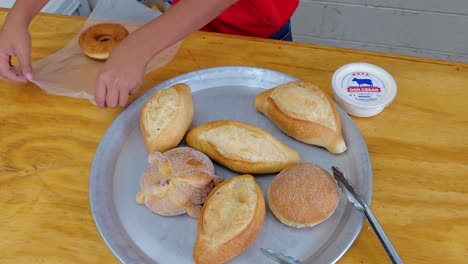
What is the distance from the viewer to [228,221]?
1.82 ft

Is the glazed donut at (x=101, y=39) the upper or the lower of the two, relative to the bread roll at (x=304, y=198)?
upper

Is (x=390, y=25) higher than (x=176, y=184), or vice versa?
(x=176, y=184)

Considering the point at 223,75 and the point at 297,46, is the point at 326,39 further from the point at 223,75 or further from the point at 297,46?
the point at 223,75

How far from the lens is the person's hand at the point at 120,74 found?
705 millimetres

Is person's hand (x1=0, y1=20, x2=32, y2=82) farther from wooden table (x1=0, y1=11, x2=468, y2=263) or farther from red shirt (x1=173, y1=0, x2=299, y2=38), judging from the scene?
red shirt (x1=173, y1=0, x2=299, y2=38)

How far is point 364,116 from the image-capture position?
2.45 feet

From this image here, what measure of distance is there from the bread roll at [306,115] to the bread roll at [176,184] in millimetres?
151

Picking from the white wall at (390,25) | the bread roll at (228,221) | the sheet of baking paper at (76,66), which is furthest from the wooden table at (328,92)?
the white wall at (390,25)

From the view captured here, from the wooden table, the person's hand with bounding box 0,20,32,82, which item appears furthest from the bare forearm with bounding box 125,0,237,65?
the person's hand with bounding box 0,20,32,82

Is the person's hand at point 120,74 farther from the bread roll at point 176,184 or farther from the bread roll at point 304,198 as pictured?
the bread roll at point 304,198

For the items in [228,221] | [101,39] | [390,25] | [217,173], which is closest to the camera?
[228,221]

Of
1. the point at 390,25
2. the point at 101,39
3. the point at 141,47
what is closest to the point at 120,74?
the point at 141,47

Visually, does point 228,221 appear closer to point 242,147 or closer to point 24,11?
point 242,147

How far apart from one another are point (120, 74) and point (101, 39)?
0.73 feet
